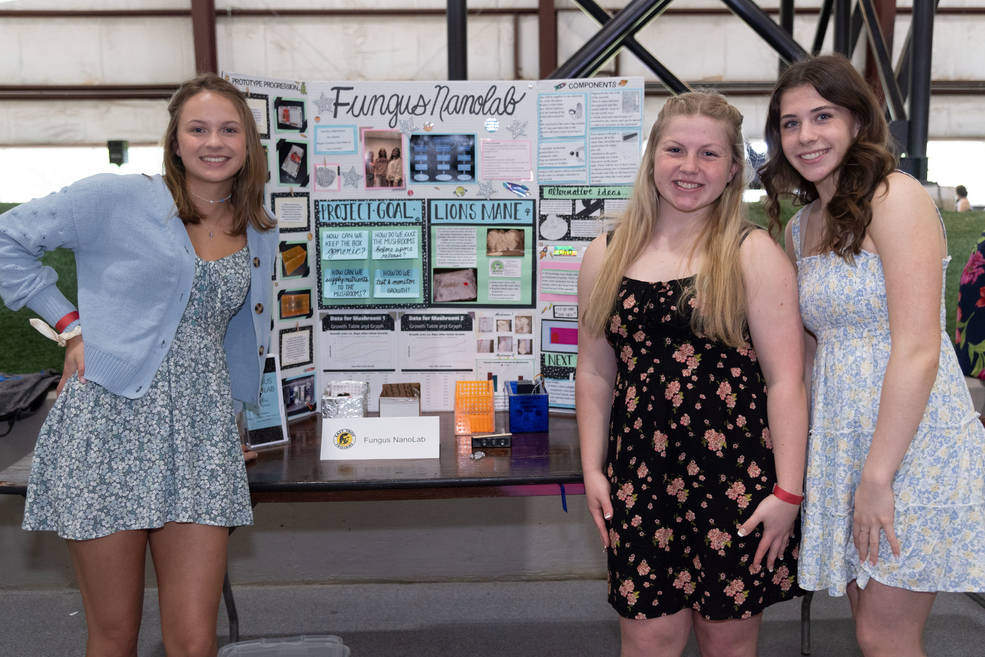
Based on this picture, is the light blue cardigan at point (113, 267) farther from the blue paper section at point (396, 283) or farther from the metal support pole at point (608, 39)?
the metal support pole at point (608, 39)

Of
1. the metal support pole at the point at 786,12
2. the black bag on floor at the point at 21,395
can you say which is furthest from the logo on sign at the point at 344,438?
the metal support pole at the point at 786,12

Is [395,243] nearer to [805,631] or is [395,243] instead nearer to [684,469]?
[684,469]

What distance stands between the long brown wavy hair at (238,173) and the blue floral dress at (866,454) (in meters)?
1.20

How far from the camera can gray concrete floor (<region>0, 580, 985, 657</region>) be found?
275 cm

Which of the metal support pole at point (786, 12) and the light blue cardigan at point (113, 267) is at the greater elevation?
the metal support pole at point (786, 12)

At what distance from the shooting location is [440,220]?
248cm

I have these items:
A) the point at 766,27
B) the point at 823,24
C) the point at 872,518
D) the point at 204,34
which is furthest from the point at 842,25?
the point at 204,34

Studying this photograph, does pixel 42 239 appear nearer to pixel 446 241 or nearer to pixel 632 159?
pixel 446 241

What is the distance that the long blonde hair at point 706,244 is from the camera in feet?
4.93

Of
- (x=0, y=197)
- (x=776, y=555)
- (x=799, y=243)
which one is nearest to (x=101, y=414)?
(x=776, y=555)

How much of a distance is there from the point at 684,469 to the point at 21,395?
266 centimetres

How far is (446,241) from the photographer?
2494 mm

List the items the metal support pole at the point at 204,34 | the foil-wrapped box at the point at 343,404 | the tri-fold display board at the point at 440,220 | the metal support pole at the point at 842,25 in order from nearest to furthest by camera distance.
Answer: the foil-wrapped box at the point at 343,404, the tri-fold display board at the point at 440,220, the metal support pole at the point at 842,25, the metal support pole at the point at 204,34

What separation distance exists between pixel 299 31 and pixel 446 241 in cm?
683
